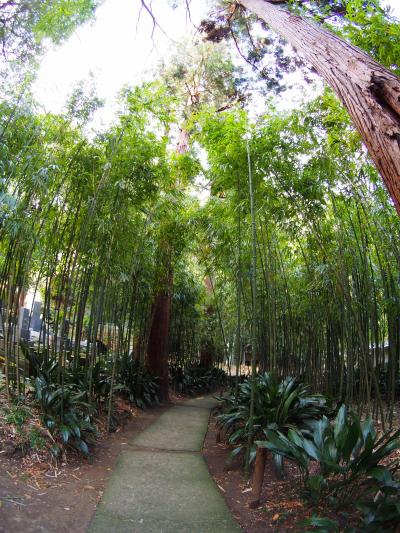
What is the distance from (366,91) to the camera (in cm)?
148

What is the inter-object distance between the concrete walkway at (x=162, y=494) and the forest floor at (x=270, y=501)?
90 mm

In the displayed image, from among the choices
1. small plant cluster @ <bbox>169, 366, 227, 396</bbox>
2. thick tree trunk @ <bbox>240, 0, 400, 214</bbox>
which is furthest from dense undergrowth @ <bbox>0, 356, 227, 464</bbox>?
thick tree trunk @ <bbox>240, 0, 400, 214</bbox>

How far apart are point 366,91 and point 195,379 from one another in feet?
25.2

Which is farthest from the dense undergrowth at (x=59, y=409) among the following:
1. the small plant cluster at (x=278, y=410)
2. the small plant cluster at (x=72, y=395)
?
the small plant cluster at (x=278, y=410)

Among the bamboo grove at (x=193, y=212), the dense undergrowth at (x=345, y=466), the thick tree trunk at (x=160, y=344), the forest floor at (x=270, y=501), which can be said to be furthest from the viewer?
the thick tree trunk at (x=160, y=344)

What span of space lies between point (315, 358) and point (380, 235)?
2583mm

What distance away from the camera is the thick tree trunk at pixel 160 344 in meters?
6.50

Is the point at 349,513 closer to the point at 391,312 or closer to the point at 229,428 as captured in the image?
the point at 229,428

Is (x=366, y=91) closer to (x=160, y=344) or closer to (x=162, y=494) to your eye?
(x=162, y=494)

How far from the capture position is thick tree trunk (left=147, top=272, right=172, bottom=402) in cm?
650

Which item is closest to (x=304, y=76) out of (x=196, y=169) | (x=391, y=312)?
(x=196, y=169)

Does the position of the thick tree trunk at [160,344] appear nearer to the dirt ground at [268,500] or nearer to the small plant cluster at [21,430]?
the dirt ground at [268,500]

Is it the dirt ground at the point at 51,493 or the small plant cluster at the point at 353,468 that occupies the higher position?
the small plant cluster at the point at 353,468

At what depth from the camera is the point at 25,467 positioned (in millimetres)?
2660
